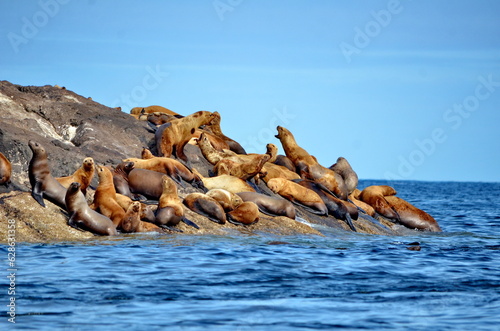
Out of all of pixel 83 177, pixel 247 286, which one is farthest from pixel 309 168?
pixel 247 286

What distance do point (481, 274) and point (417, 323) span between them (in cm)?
353

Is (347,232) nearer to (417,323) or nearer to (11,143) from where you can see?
(11,143)

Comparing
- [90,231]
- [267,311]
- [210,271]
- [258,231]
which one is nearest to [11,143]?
[90,231]

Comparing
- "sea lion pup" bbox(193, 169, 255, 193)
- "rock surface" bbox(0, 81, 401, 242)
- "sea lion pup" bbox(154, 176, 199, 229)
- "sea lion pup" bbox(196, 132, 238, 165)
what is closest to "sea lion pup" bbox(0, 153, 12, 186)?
"rock surface" bbox(0, 81, 401, 242)

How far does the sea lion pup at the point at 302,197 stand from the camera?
1595 cm

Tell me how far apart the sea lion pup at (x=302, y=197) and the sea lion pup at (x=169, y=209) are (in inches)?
140

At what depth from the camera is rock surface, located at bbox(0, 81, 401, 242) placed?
37.9ft

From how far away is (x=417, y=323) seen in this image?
22.9ft

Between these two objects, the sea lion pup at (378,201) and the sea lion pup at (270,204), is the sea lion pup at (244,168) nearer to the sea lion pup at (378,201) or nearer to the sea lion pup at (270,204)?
the sea lion pup at (270,204)

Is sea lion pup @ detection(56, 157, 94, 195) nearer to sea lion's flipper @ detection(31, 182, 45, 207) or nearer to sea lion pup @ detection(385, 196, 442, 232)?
sea lion's flipper @ detection(31, 182, 45, 207)

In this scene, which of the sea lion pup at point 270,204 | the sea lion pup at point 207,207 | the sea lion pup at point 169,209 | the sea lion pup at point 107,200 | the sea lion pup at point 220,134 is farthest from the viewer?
the sea lion pup at point 220,134

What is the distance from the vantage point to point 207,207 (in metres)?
13.3

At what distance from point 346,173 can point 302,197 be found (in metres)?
3.47

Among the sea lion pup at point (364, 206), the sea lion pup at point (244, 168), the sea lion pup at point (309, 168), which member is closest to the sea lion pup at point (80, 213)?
the sea lion pup at point (244, 168)
